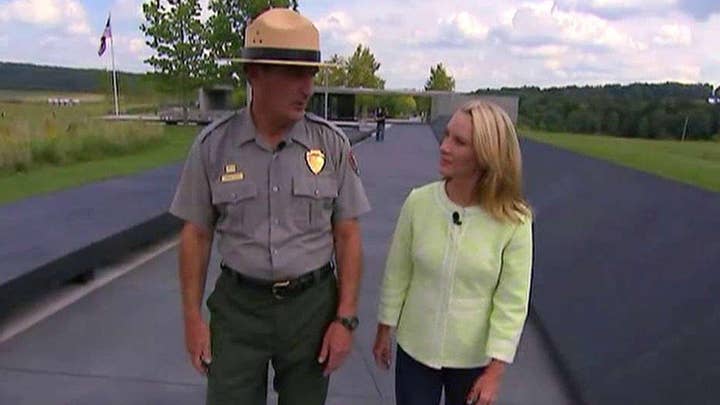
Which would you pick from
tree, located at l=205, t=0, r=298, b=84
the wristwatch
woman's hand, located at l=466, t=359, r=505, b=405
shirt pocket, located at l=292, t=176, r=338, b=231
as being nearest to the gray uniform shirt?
shirt pocket, located at l=292, t=176, r=338, b=231

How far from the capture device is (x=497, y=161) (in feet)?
6.59

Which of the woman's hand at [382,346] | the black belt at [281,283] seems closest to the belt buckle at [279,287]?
the black belt at [281,283]

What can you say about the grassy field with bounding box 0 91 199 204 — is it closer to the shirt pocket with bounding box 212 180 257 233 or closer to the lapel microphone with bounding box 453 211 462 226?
the shirt pocket with bounding box 212 180 257 233

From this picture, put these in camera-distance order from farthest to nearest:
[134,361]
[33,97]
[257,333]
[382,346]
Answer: [33,97] → [134,361] → [382,346] → [257,333]

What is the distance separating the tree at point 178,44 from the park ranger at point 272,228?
124ft

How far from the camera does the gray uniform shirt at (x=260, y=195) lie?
6.85 feet

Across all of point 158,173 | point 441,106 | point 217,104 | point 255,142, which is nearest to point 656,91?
point 441,106

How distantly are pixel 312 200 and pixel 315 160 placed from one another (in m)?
0.13

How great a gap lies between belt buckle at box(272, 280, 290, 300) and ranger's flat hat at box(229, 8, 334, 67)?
0.68 metres

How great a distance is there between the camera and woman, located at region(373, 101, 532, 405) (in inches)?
80.5

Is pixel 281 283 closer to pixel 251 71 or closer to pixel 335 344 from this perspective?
pixel 335 344

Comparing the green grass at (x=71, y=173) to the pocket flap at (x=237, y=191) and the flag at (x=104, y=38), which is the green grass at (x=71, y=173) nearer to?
the pocket flap at (x=237, y=191)

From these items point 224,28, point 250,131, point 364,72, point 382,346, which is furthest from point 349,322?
point 364,72

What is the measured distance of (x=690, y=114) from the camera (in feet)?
70.9
